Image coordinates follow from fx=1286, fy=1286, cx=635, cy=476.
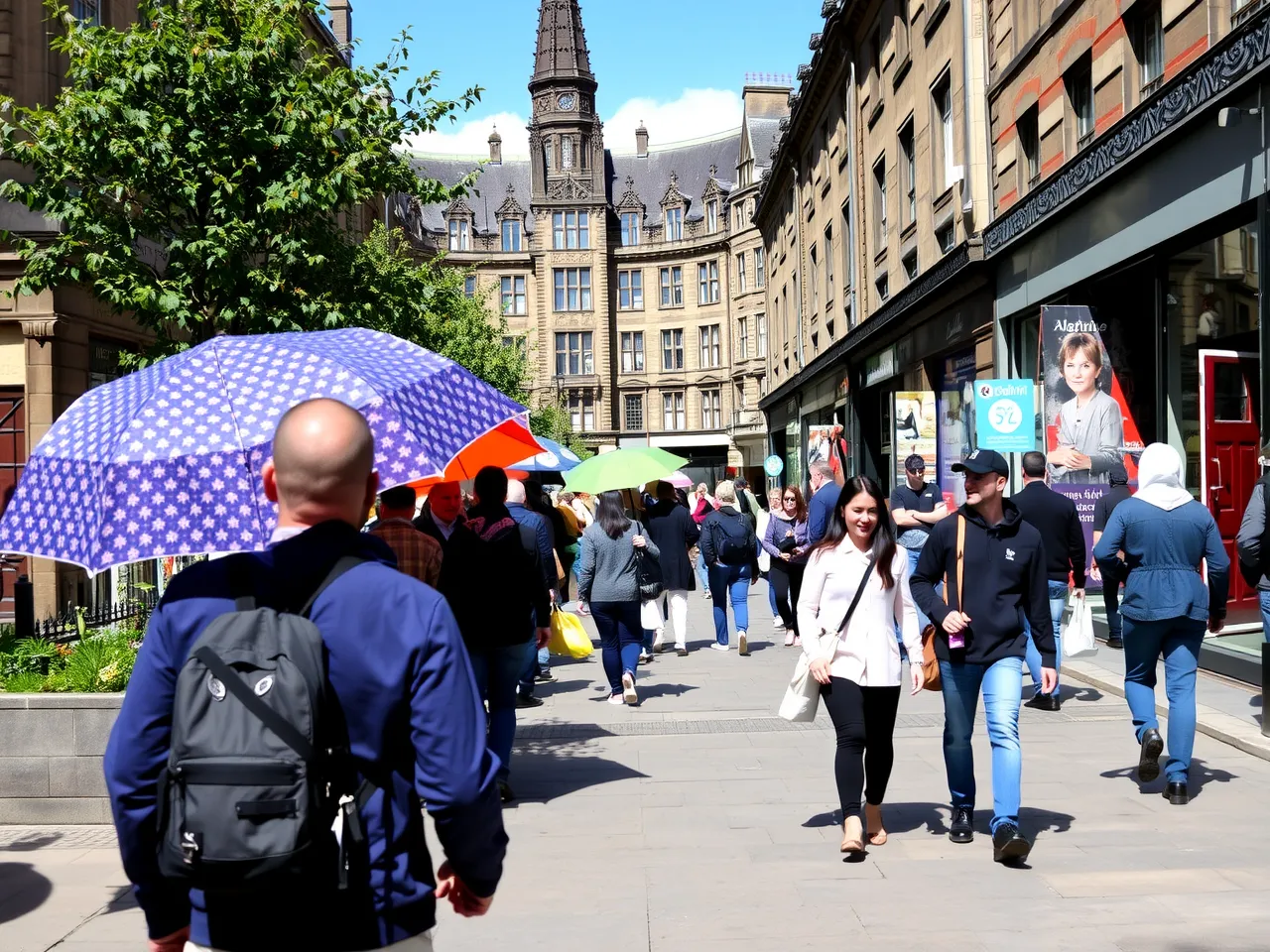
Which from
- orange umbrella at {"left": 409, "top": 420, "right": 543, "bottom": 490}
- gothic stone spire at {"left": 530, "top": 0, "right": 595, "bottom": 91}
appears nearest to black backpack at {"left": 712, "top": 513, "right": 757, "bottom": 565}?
orange umbrella at {"left": 409, "top": 420, "right": 543, "bottom": 490}

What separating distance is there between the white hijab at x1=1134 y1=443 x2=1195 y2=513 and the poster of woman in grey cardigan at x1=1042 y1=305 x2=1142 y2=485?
6.62 meters

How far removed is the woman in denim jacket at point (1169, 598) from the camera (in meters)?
7.05

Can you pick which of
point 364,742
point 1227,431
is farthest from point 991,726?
point 1227,431

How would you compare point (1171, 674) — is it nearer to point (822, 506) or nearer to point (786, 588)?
point (822, 506)

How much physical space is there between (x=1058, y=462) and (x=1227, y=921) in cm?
960

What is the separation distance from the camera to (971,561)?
247 inches

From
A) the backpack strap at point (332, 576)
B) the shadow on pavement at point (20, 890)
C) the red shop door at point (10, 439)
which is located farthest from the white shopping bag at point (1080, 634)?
the red shop door at point (10, 439)

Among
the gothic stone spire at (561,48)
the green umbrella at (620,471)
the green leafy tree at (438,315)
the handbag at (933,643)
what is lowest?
the handbag at (933,643)

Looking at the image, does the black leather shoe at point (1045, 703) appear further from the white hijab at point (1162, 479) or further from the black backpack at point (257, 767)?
the black backpack at point (257, 767)

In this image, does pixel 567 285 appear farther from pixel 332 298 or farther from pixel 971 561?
pixel 971 561

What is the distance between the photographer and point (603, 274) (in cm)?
7231

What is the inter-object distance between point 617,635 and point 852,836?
5167mm

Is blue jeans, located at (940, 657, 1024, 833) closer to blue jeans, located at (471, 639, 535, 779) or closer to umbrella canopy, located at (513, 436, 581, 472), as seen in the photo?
blue jeans, located at (471, 639, 535, 779)

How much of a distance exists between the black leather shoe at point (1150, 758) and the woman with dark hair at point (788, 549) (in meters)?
6.63
